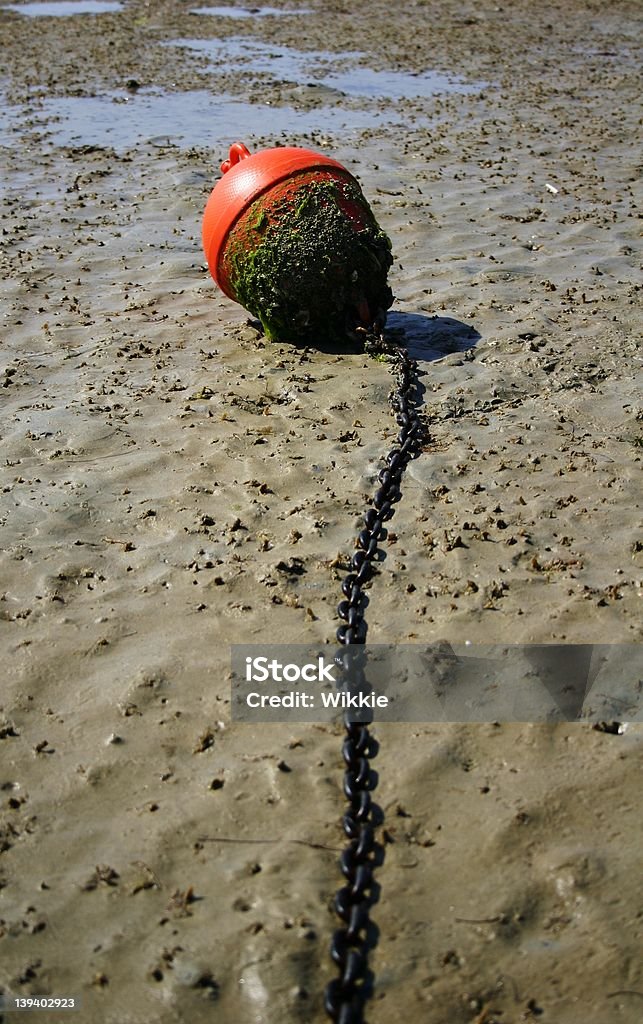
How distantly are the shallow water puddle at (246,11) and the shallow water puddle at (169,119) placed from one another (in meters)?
6.21

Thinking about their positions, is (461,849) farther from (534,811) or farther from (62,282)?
(62,282)

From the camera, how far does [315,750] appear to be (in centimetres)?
310

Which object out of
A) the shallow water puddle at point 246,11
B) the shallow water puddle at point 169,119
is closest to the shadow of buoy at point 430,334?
the shallow water puddle at point 169,119

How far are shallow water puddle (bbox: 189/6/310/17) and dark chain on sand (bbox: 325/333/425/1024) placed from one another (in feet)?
49.9

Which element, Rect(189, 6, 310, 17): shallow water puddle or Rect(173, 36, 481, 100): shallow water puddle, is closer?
Rect(173, 36, 481, 100): shallow water puddle

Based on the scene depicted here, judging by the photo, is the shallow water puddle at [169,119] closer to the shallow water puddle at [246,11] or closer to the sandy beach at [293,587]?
the sandy beach at [293,587]

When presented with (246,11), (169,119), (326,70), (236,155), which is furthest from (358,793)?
(246,11)

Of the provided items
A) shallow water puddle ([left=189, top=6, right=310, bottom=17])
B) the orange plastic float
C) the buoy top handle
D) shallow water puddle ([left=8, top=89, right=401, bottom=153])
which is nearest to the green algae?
the orange plastic float

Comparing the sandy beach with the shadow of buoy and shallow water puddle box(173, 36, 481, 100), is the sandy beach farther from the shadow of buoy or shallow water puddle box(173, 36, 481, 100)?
shallow water puddle box(173, 36, 481, 100)

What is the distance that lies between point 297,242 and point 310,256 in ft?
0.35

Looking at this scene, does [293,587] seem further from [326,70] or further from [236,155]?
[326,70]

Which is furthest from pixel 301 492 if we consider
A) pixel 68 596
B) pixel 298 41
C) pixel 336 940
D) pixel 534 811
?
pixel 298 41

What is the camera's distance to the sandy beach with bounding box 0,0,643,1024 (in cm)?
252

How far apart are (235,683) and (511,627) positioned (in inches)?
38.2
